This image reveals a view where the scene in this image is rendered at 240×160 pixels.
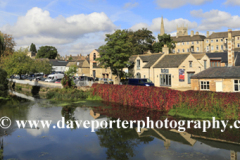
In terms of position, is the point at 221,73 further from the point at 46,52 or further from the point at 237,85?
the point at 46,52

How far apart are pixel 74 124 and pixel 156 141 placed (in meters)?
7.87

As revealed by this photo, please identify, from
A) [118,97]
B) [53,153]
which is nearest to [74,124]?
[53,153]

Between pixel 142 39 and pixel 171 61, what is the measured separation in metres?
33.5

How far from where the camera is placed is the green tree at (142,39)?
75.7 m

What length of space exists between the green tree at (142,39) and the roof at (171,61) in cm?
2769

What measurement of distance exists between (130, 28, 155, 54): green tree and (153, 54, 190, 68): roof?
27687 mm

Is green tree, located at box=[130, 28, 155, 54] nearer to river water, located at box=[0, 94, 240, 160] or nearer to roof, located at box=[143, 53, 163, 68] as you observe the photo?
A: roof, located at box=[143, 53, 163, 68]

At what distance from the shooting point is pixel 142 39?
77.8 m

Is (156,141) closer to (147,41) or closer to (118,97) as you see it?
(118,97)

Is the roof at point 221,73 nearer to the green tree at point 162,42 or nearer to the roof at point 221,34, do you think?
the green tree at point 162,42

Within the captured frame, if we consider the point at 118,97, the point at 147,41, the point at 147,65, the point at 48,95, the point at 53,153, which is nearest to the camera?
the point at 53,153

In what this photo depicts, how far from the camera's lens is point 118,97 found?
101ft

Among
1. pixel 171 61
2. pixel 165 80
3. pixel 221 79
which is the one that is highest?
pixel 171 61

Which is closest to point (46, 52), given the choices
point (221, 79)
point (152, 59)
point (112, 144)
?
point (152, 59)
